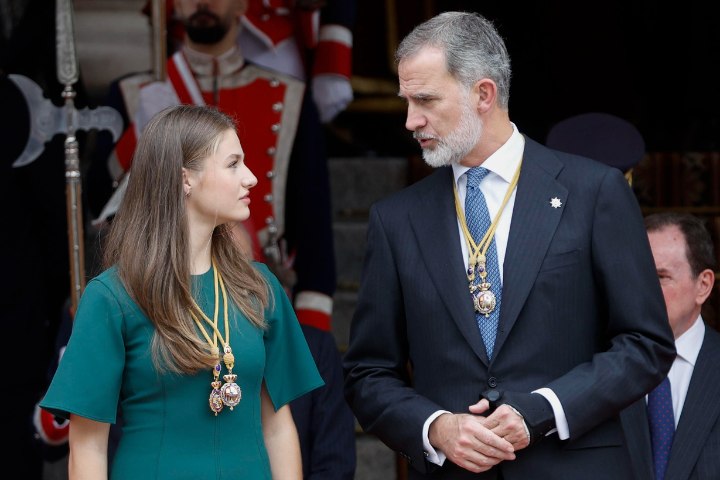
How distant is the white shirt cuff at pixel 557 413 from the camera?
116 inches

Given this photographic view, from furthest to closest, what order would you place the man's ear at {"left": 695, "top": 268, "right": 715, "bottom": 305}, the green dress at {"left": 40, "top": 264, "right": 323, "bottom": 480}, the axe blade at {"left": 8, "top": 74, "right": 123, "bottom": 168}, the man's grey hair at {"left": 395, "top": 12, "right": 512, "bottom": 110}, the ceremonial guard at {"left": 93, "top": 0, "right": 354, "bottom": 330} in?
the ceremonial guard at {"left": 93, "top": 0, "right": 354, "bottom": 330} < the axe blade at {"left": 8, "top": 74, "right": 123, "bottom": 168} < the man's ear at {"left": 695, "top": 268, "right": 715, "bottom": 305} < the man's grey hair at {"left": 395, "top": 12, "right": 512, "bottom": 110} < the green dress at {"left": 40, "top": 264, "right": 323, "bottom": 480}

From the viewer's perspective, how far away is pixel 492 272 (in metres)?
3.09

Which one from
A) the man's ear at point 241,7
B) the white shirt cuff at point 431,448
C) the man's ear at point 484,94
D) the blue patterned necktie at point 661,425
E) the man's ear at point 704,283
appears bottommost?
the blue patterned necktie at point 661,425

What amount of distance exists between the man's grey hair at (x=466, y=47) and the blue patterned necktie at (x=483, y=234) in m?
0.18

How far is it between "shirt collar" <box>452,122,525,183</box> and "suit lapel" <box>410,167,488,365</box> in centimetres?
7

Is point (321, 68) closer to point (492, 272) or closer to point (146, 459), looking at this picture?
point (492, 272)

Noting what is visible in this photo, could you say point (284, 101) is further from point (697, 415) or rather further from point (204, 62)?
point (697, 415)

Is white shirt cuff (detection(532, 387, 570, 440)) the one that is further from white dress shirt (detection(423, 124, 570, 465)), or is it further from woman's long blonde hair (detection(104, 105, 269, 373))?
woman's long blonde hair (detection(104, 105, 269, 373))

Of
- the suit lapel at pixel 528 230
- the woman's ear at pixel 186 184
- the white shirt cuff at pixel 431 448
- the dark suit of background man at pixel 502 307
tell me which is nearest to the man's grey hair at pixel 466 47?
the dark suit of background man at pixel 502 307

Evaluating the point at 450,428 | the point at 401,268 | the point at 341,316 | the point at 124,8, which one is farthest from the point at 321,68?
the point at 450,428

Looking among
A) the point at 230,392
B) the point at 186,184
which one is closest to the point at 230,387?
the point at 230,392

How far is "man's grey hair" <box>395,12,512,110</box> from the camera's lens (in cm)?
313

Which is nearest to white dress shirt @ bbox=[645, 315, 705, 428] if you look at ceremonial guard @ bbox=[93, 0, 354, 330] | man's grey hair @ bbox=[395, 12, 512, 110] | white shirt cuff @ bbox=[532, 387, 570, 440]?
white shirt cuff @ bbox=[532, 387, 570, 440]

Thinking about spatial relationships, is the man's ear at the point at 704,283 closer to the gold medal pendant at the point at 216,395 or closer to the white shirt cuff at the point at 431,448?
the white shirt cuff at the point at 431,448
